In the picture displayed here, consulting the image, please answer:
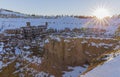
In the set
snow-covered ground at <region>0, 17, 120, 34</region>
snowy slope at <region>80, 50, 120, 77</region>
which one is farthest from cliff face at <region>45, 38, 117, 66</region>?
snow-covered ground at <region>0, 17, 120, 34</region>

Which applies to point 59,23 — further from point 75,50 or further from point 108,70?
point 108,70

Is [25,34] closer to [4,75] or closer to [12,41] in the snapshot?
[12,41]

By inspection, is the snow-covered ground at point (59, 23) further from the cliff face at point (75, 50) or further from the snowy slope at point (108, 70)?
the snowy slope at point (108, 70)

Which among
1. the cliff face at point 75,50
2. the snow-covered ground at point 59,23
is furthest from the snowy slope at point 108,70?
the snow-covered ground at point 59,23

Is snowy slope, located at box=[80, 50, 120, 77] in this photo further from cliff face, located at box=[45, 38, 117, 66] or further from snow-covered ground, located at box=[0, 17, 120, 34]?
snow-covered ground, located at box=[0, 17, 120, 34]

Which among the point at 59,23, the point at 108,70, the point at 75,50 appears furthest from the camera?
the point at 59,23

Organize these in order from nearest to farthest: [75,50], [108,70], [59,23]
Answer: [108,70], [75,50], [59,23]

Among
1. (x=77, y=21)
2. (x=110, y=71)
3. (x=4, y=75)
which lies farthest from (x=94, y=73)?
(x=77, y=21)

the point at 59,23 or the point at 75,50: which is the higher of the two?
the point at 59,23

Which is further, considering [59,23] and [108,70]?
[59,23]

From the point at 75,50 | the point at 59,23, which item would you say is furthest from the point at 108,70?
the point at 59,23
